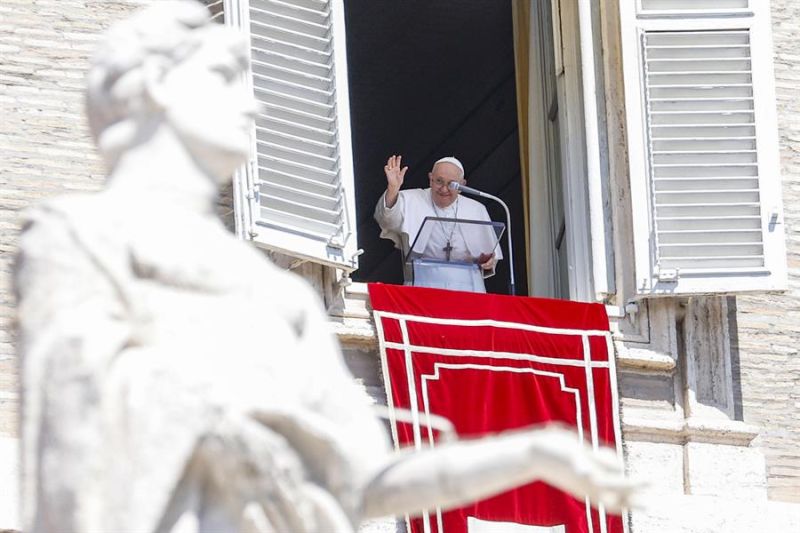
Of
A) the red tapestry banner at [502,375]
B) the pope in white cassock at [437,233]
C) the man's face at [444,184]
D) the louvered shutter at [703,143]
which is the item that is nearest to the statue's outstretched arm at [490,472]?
the red tapestry banner at [502,375]

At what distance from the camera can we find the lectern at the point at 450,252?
41.4 ft

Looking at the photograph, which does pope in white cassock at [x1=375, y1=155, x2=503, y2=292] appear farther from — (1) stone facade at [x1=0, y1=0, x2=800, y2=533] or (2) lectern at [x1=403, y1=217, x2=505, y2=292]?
(1) stone facade at [x1=0, y1=0, x2=800, y2=533]

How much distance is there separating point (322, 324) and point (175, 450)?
457mm

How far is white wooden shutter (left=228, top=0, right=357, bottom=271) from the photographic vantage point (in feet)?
38.4

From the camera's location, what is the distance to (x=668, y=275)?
40.4 ft

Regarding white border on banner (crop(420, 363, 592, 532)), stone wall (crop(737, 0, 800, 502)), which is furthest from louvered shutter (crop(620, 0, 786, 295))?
white border on banner (crop(420, 363, 592, 532))

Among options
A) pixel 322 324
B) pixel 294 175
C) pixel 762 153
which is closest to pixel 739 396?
pixel 762 153

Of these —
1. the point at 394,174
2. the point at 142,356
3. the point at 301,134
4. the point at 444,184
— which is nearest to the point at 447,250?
the point at 394,174

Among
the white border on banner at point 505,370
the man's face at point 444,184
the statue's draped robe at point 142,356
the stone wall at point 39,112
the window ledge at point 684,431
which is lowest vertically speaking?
the window ledge at point 684,431

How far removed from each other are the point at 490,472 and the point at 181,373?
0.54m

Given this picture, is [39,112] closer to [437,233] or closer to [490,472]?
[437,233]

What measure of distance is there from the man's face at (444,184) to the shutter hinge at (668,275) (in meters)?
1.34

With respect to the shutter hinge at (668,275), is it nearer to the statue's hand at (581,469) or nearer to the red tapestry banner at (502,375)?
the red tapestry banner at (502,375)

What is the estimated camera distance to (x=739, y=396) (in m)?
12.6
